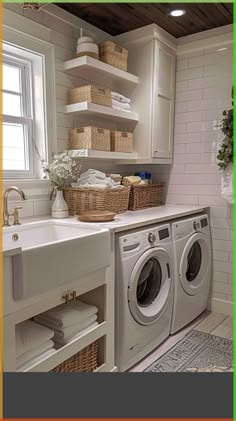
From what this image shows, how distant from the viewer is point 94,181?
91.4 inches

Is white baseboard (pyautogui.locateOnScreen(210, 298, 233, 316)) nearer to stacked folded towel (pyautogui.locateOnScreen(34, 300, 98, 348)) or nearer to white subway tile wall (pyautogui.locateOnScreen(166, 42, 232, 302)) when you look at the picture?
white subway tile wall (pyautogui.locateOnScreen(166, 42, 232, 302))

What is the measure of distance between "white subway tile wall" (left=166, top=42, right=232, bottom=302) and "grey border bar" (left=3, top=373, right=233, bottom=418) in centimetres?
169

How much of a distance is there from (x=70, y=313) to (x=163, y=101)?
2000 mm

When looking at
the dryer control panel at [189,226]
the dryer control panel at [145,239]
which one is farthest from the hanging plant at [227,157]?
the dryer control panel at [145,239]

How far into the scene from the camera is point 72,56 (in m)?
2.41

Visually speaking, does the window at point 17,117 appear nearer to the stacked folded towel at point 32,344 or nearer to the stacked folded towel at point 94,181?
the stacked folded towel at point 94,181

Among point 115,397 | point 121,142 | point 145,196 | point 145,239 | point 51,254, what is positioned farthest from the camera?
point 145,196

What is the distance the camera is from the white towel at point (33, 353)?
4.41 feet

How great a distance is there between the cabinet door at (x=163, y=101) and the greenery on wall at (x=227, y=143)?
49cm

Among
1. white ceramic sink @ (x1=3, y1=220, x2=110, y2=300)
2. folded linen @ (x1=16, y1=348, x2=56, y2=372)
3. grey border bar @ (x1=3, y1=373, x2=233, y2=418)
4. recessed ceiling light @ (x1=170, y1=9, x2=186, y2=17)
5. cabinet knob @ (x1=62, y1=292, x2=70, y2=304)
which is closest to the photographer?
grey border bar @ (x1=3, y1=373, x2=233, y2=418)

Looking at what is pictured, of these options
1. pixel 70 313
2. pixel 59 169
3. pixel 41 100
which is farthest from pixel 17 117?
pixel 70 313

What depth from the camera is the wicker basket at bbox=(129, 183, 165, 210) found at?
2.60 m

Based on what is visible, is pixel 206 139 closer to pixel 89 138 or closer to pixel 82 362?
pixel 89 138

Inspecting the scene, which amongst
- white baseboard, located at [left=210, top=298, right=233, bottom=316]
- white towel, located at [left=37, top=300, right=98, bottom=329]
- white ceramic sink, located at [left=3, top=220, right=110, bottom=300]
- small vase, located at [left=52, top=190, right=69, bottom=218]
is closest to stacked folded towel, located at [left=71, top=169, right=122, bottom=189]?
small vase, located at [left=52, top=190, right=69, bottom=218]
